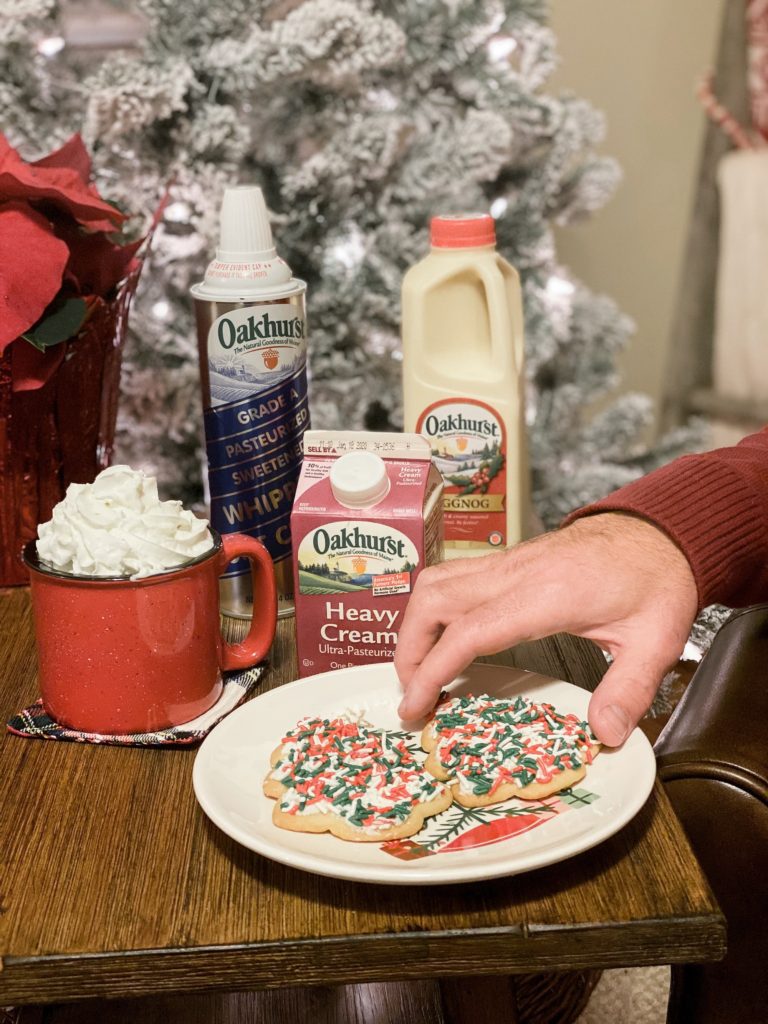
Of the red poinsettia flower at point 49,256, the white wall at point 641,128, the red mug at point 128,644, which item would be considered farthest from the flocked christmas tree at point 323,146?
the red mug at point 128,644

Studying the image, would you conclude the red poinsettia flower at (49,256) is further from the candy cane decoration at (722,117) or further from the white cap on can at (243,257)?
the candy cane decoration at (722,117)

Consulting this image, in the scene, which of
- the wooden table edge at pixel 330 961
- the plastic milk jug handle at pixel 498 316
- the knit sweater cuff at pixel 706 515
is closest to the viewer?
the wooden table edge at pixel 330 961

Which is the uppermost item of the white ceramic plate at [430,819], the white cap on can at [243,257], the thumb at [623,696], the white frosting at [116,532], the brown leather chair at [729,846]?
the white cap on can at [243,257]

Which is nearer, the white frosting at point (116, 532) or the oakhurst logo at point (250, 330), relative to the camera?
the white frosting at point (116, 532)

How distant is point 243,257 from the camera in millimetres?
909

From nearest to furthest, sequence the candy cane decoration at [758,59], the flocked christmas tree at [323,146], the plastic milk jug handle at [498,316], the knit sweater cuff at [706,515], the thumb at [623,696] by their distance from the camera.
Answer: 1. the thumb at [623,696]
2. the knit sweater cuff at [706,515]
3. the plastic milk jug handle at [498,316]
4. the flocked christmas tree at [323,146]
5. the candy cane decoration at [758,59]

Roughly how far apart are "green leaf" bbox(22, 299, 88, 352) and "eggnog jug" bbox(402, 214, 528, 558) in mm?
296

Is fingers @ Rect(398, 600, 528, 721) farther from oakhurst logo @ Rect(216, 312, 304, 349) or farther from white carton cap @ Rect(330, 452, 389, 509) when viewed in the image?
oakhurst logo @ Rect(216, 312, 304, 349)

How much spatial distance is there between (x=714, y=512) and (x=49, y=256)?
56cm

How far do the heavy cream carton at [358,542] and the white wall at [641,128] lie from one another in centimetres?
167

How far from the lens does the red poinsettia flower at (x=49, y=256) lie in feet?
2.94

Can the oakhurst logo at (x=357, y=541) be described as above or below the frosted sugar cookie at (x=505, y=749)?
above

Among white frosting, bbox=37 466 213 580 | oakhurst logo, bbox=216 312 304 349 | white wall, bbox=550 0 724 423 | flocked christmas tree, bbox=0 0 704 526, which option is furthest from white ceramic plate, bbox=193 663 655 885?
white wall, bbox=550 0 724 423

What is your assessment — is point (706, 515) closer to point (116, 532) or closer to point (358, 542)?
point (358, 542)
